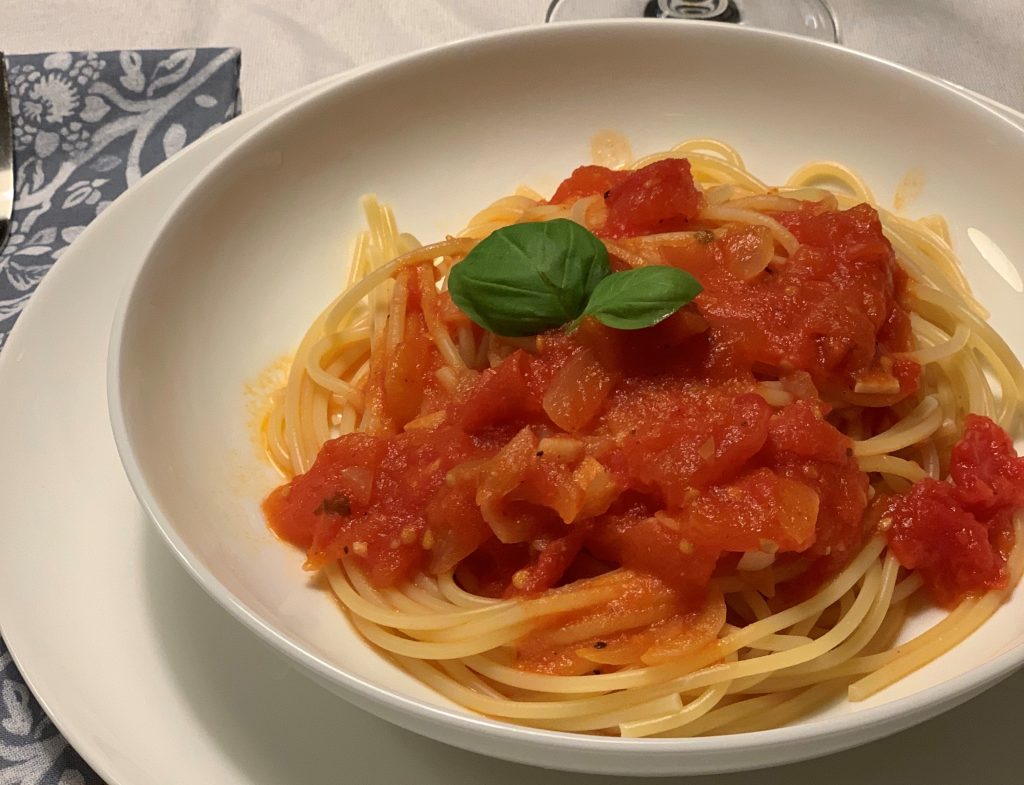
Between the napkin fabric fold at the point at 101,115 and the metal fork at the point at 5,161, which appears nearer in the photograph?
the metal fork at the point at 5,161

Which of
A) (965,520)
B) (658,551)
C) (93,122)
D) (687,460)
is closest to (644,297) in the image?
(687,460)

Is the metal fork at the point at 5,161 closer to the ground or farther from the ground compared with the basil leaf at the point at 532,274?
closer to the ground

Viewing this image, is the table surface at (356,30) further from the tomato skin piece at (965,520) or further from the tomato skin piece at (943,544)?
the tomato skin piece at (943,544)

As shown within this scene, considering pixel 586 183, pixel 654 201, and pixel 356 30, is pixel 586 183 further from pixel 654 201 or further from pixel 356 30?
pixel 356 30

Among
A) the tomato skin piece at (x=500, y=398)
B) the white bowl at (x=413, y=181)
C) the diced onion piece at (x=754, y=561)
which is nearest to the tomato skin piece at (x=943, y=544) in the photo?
the white bowl at (x=413, y=181)

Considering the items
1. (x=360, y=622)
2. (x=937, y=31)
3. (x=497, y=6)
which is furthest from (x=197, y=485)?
(x=937, y=31)

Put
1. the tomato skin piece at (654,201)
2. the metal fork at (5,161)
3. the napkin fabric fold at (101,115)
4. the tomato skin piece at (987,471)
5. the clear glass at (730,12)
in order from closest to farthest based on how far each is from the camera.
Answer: the tomato skin piece at (987,471) → the tomato skin piece at (654,201) → the metal fork at (5,161) → the napkin fabric fold at (101,115) → the clear glass at (730,12)
